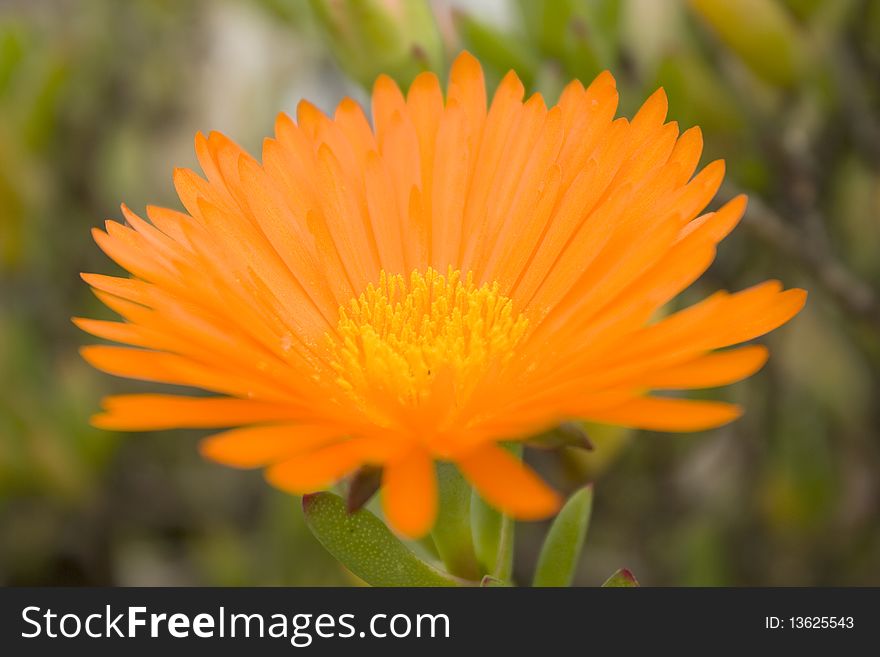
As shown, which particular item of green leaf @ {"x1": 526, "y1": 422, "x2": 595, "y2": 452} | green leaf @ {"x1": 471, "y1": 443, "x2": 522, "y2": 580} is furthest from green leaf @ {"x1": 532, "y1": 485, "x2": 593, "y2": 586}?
green leaf @ {"x1": 526, "y1": 422, "x2": 595, "y2": 452}

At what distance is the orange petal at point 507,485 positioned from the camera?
314mm

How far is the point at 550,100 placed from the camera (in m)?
0.67

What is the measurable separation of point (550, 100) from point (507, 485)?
40cm

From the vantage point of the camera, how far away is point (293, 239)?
528 mm

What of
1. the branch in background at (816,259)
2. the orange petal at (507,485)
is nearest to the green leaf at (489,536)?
the orange petal at (507,485)

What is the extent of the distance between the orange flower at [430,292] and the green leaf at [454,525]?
33 millimetres

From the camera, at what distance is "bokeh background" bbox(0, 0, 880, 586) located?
733mm

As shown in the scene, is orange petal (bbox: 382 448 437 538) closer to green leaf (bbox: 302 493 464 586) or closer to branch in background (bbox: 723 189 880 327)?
green leaf (bbox: 302 493 464 586)

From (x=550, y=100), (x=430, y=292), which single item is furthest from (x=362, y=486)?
(x=550, y=100)

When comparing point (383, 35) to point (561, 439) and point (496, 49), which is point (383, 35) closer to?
point (496, 49)

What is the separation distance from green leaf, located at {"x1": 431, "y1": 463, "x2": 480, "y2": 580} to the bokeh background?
0.78ft

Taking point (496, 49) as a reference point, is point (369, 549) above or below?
below

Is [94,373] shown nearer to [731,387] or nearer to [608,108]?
[731,387]

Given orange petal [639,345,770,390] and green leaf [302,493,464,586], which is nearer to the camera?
orange petal [639,345,770,390]
